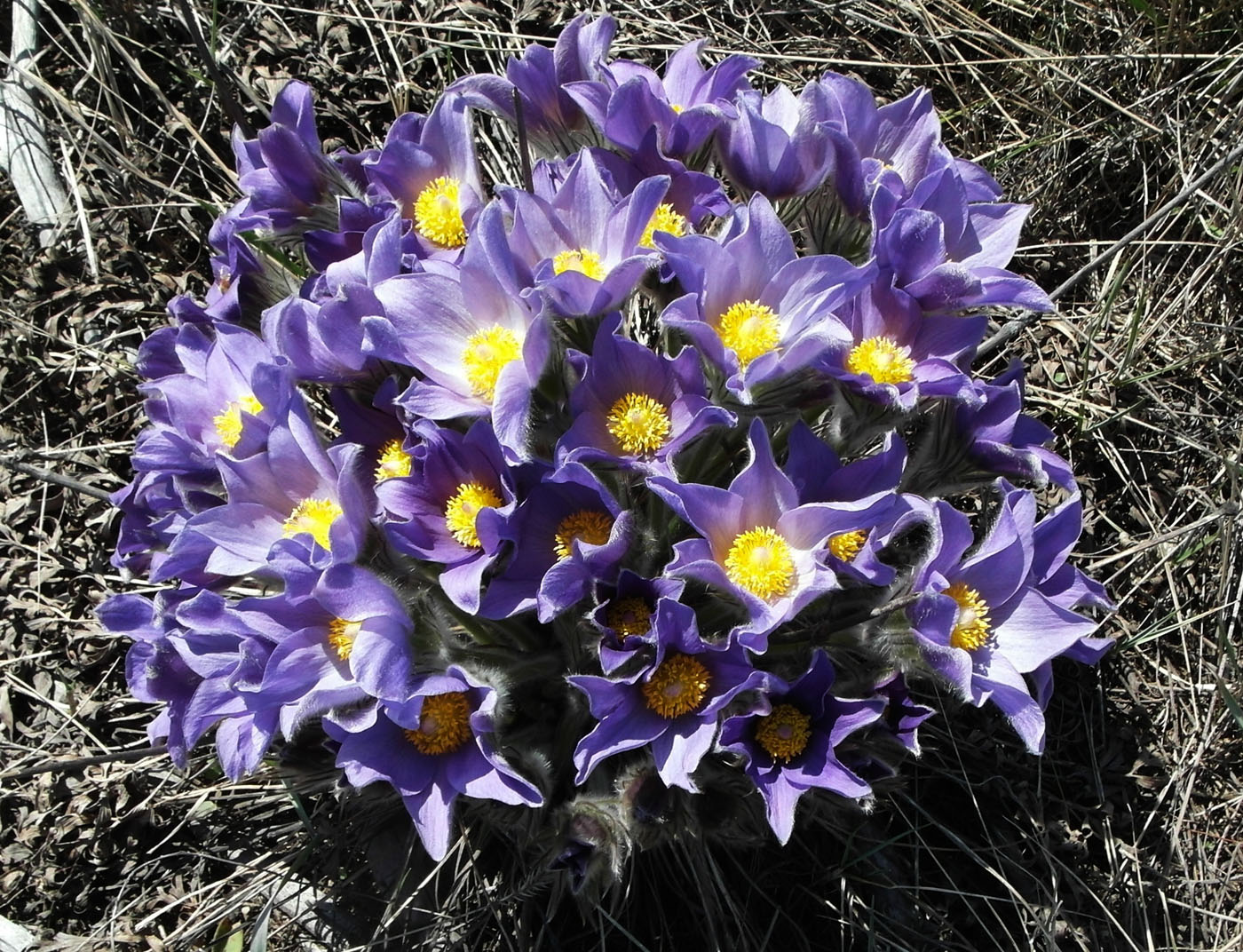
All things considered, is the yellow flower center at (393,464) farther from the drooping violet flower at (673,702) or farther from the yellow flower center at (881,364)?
the yellow flower center at (881,364)

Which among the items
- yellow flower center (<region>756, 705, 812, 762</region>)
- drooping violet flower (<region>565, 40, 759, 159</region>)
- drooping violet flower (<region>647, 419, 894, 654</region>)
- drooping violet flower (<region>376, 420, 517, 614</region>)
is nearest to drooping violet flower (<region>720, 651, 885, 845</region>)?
yellow flower center (<region>756, 705, 812, 762</region>)

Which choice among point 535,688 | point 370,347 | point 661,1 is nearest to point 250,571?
point 370,347

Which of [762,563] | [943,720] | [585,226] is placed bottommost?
[943,720]

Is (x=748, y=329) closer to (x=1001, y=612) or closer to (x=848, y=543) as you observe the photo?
(x=848, y=543)

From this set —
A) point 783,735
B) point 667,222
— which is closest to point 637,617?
point 783,735

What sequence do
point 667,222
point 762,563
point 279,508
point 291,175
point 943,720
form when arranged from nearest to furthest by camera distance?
point 762,563 < point 279,508 < point 667,222 < point 291,175 < point 943,720

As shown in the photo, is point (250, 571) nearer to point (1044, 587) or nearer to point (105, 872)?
point (1044, 587)
